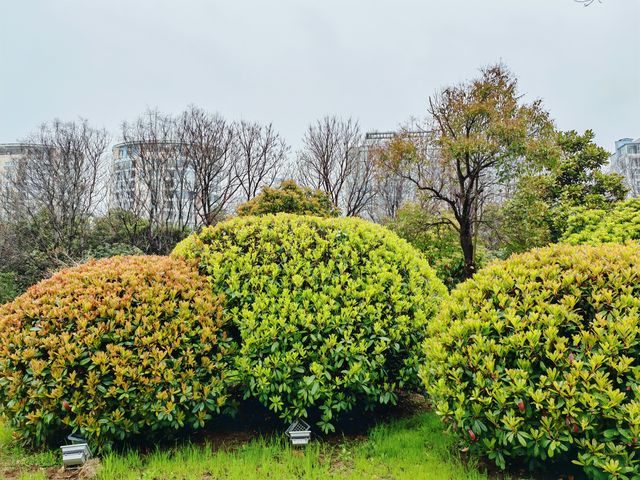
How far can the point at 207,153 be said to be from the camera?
60.1 feet

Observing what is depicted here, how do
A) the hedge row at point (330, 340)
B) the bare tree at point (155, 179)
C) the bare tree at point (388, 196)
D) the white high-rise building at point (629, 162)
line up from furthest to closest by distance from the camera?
the white high-rise building at point (629, 162)
the bare tree at point (388, 196)
the bare tree at point (155, 179)
the hedge row at point (330, 340)

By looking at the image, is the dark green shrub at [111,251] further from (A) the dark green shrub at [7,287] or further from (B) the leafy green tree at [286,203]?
(B) the leafy green tree at [286,203]

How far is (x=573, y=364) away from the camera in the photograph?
2.30 m

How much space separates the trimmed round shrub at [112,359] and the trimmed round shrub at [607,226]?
4729mm

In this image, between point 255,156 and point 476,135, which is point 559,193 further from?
point 255,156

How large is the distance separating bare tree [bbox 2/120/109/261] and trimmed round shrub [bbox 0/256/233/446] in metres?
14.2

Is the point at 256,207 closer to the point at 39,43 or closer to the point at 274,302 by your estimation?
the point at 39,43

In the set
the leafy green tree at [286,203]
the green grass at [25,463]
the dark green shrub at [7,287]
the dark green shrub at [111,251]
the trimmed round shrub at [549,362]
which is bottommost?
the green grass at [25,463]

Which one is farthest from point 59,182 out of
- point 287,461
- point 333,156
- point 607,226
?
point 607,226

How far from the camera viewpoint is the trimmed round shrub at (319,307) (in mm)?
3096

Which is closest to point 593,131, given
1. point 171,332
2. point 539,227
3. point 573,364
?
point 539,227

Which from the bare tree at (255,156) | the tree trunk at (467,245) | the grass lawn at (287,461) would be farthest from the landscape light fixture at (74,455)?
the bare tree at (255,156)

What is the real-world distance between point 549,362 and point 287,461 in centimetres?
175

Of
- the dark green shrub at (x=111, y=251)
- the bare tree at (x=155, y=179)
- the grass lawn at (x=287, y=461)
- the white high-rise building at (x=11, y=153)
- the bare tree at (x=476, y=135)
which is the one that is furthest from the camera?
the bare tree at (x=155, y=179)
